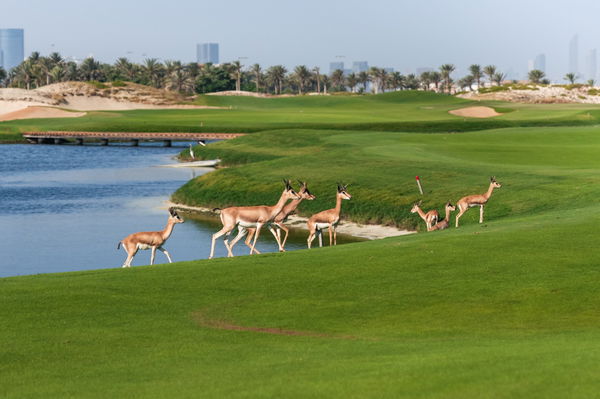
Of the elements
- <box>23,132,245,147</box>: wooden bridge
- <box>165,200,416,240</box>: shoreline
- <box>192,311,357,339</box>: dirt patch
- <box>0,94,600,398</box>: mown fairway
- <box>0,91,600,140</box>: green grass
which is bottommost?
<box>23,132,245,147</box>: wooden bridge

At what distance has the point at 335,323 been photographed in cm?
2023

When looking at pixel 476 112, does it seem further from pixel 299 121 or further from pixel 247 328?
pixel 247 328

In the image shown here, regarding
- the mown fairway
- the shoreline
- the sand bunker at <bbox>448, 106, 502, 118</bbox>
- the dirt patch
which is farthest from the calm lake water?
the sand bunker at <bbox>448, 106, 502, 118</bbox>

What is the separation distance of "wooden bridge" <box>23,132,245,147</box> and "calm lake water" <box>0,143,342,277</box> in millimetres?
17660

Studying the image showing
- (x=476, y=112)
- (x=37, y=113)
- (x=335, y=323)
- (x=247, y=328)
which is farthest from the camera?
(x=37, y=113)

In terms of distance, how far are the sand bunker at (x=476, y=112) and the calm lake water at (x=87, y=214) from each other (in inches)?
2693

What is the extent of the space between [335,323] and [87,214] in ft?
141

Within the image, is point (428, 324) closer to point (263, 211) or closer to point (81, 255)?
point (263, 211)

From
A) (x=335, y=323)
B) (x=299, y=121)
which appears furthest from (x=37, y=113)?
(x=335, y=323)

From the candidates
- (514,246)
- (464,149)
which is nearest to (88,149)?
(464,149)

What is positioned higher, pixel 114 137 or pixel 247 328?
pixel 247 328

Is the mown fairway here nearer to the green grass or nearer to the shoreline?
the shoreline

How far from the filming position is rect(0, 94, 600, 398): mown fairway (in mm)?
14492

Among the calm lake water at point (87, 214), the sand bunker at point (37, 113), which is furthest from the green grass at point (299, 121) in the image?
the calm lake water at point (87, 214)
